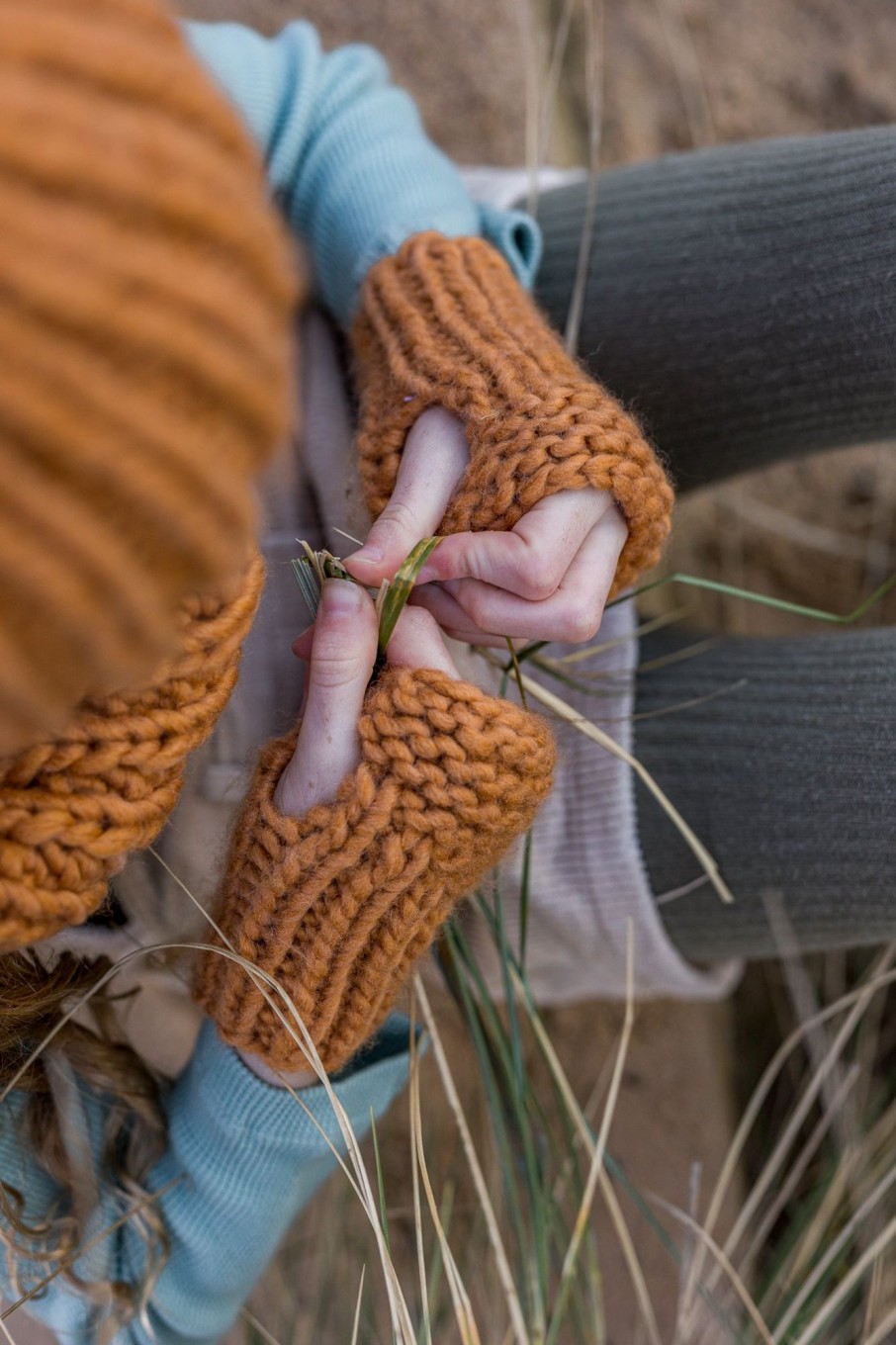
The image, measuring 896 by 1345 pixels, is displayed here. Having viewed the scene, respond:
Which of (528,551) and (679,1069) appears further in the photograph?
(679,1069)

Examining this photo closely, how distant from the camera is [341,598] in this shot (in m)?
0.56

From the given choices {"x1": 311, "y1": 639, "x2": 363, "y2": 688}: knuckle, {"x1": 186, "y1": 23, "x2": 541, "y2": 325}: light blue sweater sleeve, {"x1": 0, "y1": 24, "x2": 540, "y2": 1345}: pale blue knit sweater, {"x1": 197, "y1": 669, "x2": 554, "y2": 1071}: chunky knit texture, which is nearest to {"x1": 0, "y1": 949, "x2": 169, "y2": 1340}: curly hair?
A: {"x1": 0, "y1": 24, "x2": 540, "y2": 1345}: pale blue knit sweater

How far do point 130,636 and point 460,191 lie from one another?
1.88ft

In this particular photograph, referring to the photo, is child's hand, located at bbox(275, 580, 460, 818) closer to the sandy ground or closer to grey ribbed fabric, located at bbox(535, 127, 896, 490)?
grey ribbed fabric, located at bbox(535, 127, 896, 490)

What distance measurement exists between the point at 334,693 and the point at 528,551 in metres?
0.13

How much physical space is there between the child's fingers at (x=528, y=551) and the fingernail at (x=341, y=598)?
0.04 metres

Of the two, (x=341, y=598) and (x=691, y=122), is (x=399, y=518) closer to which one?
(x=341, y=598)

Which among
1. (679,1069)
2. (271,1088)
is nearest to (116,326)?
(271,1088)

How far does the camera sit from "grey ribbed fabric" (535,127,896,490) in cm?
74

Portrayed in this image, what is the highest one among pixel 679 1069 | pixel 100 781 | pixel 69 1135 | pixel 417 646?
pixel 417 646

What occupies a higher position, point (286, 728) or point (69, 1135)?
point (286, 728)

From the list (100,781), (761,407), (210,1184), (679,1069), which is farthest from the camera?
(679,1069)

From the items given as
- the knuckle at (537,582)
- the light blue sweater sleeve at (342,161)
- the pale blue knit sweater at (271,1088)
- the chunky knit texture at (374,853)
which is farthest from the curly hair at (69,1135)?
the light blue sweater sleeve at (342,161)

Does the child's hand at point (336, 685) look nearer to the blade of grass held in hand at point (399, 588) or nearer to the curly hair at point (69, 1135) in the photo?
the blade of grass held in hand at point (399, 588)
